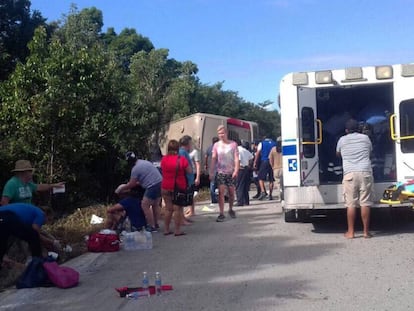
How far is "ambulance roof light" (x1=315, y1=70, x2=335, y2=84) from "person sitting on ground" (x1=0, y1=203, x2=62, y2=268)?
5165 mm

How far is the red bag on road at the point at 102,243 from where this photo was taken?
9336 mm

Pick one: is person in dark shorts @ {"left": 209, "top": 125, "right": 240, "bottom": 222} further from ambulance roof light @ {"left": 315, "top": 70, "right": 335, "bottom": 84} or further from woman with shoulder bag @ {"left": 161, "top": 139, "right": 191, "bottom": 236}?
ambulance roof light @ {"left": 315, "top": 70, "right": 335, "bottom": 84}

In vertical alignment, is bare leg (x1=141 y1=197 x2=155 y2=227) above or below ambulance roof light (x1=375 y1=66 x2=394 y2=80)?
below

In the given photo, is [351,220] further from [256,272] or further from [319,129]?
[256,272]

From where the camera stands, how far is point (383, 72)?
10133mm

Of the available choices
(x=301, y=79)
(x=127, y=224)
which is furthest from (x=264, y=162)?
(x=127, y=224)

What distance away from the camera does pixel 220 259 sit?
8531 millimetres

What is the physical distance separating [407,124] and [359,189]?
1459 mm


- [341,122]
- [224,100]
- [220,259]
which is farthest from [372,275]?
[224,100]

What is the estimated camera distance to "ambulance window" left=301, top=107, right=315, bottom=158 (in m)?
10.5

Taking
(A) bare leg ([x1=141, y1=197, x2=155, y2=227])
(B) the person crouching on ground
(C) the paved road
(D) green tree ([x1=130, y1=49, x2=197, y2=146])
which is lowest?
(C) the paved road

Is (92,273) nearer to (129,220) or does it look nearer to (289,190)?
(129,220)

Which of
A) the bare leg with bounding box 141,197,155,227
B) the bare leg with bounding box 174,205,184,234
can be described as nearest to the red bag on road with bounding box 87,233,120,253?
the bare leg with bounding box 141,197,155,227

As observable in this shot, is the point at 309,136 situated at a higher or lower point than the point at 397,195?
higher
